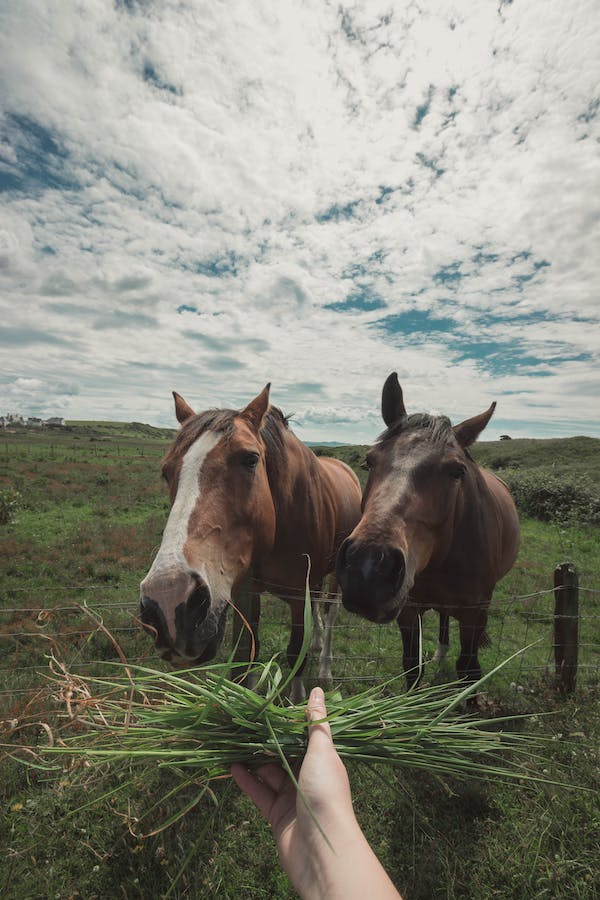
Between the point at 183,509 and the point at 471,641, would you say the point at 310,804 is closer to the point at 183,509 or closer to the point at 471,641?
the point at 183,509

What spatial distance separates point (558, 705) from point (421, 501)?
3046 mm

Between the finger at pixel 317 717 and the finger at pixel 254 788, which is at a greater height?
the finger at pixel 317 717

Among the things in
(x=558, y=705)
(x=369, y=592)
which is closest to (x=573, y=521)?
(x=558, y=705)

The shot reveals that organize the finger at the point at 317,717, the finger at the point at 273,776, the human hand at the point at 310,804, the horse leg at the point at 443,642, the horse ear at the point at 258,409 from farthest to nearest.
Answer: the horse leg at the point at 443,642, the horse ear at the point at 258,409, the finger at the point at 273,776, the finger at the point at 317,717, the human hand at the point at 310,804

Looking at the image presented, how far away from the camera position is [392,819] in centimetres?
303

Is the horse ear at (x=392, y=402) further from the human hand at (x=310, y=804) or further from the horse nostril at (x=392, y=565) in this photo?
the human hand at (x=310, y=804)

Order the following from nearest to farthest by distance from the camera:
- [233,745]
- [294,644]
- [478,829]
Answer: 1. [233,745]
2. [478,829]
3. [294,644]

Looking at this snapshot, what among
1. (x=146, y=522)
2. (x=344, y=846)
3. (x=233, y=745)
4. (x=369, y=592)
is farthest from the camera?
(x=146, y=522)

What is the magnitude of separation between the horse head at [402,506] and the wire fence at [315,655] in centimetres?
149

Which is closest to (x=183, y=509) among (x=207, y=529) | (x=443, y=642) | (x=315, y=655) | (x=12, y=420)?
(x=207, y=529)

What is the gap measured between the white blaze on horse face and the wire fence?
1.93 metres

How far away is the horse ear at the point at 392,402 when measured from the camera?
3709mm

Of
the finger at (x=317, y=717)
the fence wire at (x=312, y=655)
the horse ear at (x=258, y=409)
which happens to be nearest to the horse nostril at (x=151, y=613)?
the finger at (x=317, y=717)

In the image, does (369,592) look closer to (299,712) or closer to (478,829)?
(299,712)
